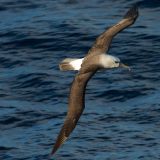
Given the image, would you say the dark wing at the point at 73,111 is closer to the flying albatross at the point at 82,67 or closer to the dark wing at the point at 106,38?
the flying albatross at the point at 82,67

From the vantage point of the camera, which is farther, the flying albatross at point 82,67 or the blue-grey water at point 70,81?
the blue-grey water at point 70,81

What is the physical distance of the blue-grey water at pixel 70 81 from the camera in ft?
51.1

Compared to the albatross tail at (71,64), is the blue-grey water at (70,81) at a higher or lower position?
lower

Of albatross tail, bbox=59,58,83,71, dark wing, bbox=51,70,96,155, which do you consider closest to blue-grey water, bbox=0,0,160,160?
albatross tail, bbox=59,58,83,71

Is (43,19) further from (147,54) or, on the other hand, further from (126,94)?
(126,94)

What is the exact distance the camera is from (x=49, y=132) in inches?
636

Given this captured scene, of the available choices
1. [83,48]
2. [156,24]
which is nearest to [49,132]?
[83,48]

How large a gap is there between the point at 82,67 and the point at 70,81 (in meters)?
3.85

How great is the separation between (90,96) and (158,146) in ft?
8.73

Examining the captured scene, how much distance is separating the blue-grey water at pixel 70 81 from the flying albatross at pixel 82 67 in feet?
5.78

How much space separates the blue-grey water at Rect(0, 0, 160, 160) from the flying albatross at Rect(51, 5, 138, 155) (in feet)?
5.78

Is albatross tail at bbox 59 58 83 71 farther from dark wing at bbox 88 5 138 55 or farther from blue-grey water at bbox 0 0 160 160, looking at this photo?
blue-grey water at bbox 0 0 160 160

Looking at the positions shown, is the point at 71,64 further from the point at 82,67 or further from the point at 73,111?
the point at 73,111

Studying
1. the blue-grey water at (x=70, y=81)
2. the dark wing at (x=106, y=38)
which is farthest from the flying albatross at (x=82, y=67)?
the blue-grey water at (x=70, y=81)
